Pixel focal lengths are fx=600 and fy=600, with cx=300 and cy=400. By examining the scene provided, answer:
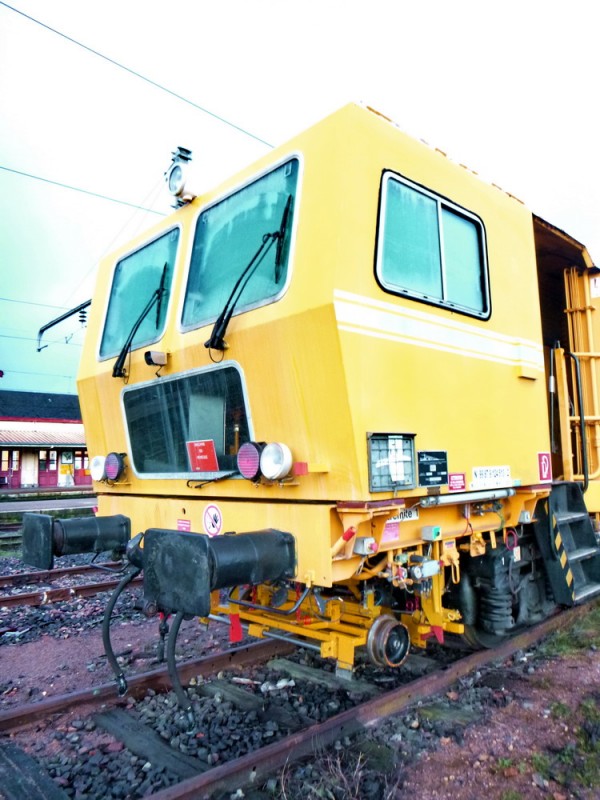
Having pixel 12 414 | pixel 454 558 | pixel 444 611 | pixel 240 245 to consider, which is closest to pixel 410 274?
pixel 240 245

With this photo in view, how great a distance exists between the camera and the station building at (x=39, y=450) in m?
36.7

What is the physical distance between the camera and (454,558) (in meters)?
3.88

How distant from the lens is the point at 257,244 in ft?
11.9

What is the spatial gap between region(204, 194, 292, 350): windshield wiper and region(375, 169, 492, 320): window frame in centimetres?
54

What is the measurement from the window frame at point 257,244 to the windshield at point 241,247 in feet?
0.04

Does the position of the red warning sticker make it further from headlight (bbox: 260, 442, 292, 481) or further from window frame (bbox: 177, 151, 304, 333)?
window frame (bbox: 177, 151, 304, 333)

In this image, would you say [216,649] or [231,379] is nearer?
[231,379]

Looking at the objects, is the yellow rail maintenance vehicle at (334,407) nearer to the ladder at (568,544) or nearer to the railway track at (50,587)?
the ladder at (568,544)

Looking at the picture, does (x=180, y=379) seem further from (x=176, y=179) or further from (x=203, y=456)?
(x=176, y=179)

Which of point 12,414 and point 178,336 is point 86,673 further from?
point 12,414

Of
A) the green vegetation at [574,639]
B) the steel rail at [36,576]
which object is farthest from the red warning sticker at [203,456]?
the steel rail at [36,576]

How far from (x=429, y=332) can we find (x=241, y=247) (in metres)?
1.28

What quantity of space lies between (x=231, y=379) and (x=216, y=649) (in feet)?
9.36

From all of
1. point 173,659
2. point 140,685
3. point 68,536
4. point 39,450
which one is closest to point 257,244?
point 68,536
